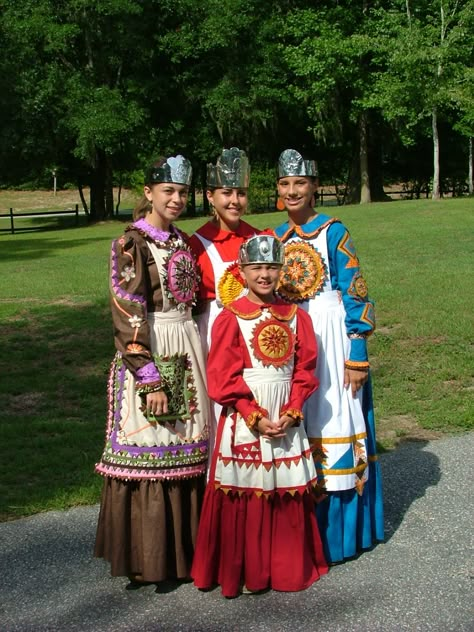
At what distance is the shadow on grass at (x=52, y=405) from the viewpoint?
5617 millimetres

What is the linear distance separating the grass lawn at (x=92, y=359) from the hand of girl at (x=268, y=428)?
1.87 m

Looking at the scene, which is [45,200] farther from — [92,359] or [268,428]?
[268,428]

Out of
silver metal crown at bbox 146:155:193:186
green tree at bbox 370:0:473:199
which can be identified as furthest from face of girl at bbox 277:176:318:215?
green tree at bbox 370:0:473:199

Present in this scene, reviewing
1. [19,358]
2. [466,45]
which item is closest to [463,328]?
[19,358]

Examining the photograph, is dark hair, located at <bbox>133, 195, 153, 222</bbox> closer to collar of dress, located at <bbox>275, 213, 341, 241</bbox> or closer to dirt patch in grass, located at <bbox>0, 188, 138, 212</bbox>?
collar of dress, located at <bbox>275, 213, 341, 241</bbox>

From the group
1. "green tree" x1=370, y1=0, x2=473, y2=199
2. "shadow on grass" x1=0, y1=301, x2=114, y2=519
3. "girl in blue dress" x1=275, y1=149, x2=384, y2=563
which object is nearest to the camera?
"girl in blue dress" x1=275, y1=149, x2=384, y2=563

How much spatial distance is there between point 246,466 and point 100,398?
4258 millimetres

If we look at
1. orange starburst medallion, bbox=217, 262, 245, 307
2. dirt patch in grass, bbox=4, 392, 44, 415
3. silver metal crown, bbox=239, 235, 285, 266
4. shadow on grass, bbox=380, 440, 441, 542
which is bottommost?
shadow on grass, bbox=380, 440, 441, 542

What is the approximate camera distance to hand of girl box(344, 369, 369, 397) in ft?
14.1

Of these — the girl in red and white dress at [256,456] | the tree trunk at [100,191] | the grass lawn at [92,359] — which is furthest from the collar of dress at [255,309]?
the tree trunk at [100,191]

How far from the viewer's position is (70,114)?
32344 mm

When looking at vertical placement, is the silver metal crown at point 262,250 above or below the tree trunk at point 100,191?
below

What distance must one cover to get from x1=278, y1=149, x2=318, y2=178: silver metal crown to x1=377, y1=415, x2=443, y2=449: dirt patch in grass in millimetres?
2790

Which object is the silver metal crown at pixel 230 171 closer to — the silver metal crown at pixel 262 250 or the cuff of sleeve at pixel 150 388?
the silver metal crown at pixel 262 250
